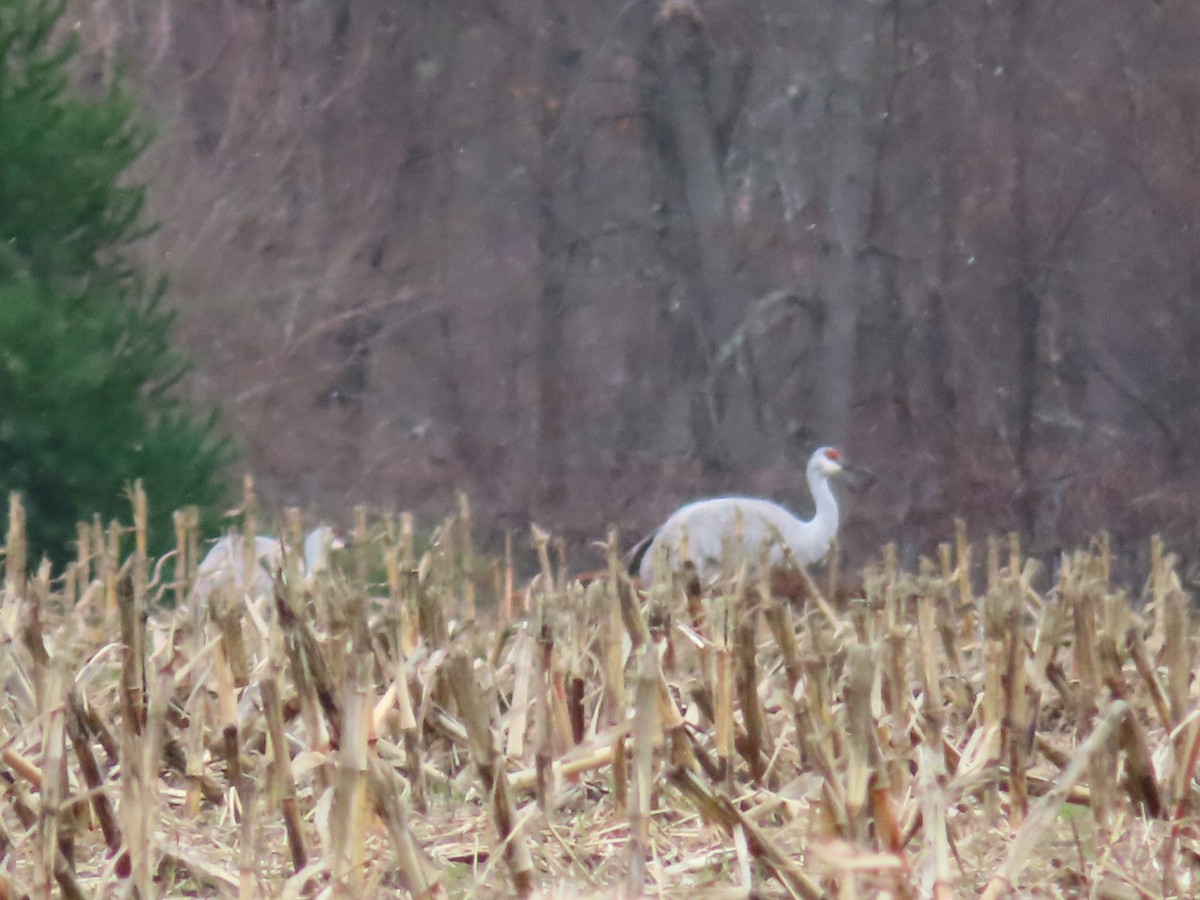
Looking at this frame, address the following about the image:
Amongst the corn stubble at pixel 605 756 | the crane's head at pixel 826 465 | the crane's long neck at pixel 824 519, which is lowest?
the crane's long neck at pixel 824 519

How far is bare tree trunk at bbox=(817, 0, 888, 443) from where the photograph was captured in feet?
42.2

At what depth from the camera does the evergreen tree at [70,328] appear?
738cm

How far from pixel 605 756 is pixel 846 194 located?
1173 cm

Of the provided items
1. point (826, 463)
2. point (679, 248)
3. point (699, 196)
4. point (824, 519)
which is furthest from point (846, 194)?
point (824, 519)

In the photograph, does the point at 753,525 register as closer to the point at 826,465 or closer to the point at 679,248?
the point at 826,465

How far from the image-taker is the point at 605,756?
4.83ft

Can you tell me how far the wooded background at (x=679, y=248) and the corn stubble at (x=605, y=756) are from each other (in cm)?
1183

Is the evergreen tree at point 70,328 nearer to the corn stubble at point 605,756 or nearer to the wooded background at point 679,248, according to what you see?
the wooded background at point 679,248

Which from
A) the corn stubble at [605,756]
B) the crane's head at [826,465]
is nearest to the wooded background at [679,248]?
the crane's head at [826,465]

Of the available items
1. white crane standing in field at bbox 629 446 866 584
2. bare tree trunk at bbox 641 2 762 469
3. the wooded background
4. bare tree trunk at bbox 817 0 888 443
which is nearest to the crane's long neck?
white crane standing in field at bbox 629 446 866 584

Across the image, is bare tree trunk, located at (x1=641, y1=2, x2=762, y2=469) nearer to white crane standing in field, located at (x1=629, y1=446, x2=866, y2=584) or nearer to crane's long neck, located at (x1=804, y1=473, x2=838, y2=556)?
white crane standing in field, located at (x1=629, y1=446, x2=866, y2=584)

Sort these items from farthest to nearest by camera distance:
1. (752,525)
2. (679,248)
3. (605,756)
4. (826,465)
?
(679,248), (826,465), (752,525), (605,756)

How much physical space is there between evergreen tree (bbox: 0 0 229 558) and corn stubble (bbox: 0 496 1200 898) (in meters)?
5.79

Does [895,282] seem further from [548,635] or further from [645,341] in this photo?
[548,635]
